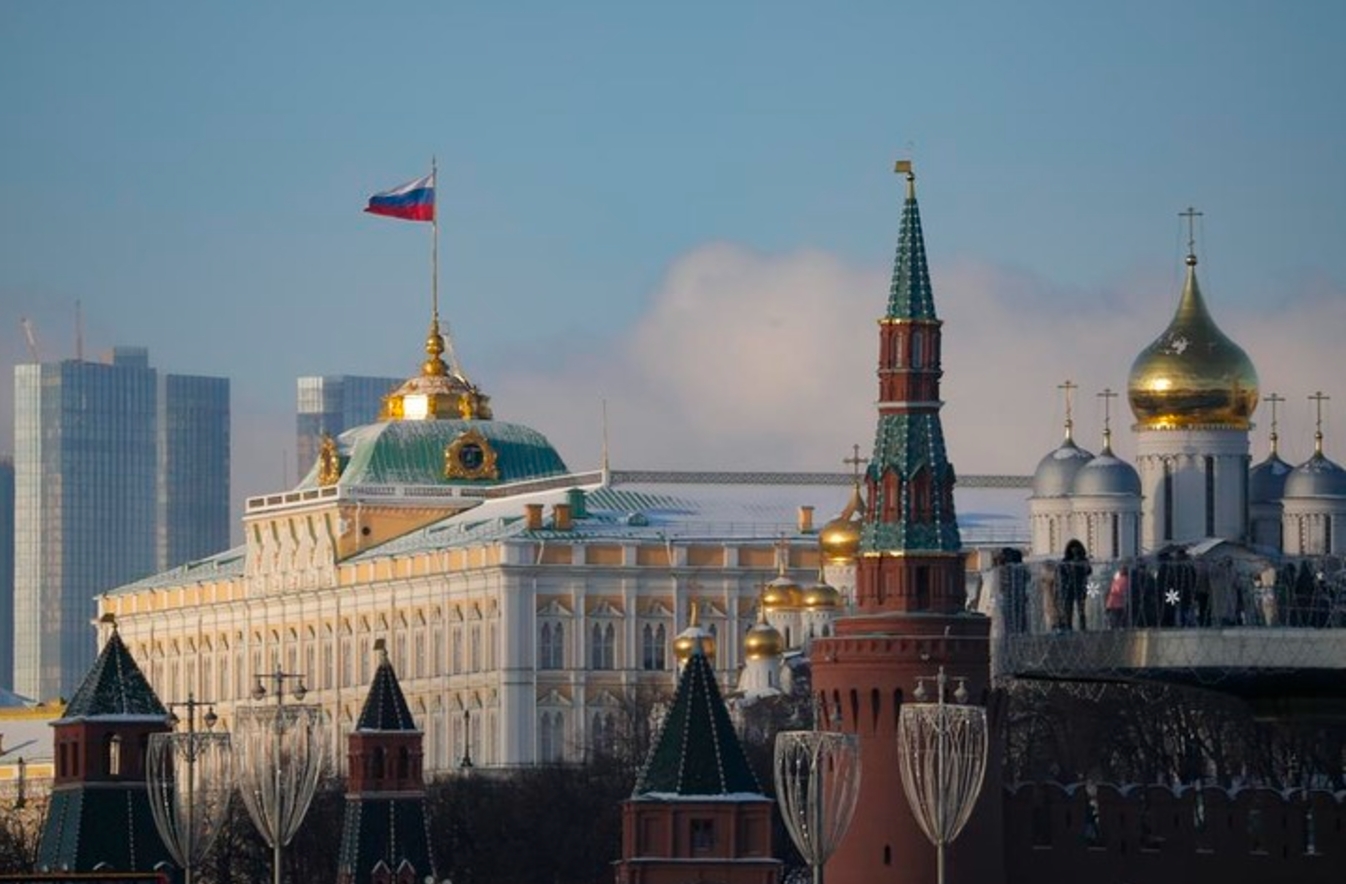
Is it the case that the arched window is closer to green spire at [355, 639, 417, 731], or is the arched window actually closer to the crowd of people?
green spire at [355, 639, 417, 731]

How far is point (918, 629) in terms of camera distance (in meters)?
153

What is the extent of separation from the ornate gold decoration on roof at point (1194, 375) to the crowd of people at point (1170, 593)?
7656mm

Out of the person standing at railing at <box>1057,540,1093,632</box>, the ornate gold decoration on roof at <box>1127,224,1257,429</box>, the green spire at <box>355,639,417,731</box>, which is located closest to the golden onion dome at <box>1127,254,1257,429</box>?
the ornate gold decoration on roof at <box>1127,224,1257,429</box>

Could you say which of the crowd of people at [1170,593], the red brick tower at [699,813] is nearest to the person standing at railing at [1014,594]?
the crowd of people at [1170,593]

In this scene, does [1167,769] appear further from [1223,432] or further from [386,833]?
[386,833]

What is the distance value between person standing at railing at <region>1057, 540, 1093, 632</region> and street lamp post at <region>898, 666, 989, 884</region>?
8.86m

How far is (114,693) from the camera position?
162750 millimetres

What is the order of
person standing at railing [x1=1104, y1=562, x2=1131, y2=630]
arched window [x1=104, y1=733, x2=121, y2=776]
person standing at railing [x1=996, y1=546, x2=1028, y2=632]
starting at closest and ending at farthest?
person standing at railing [x1=1104, y1=562, x2=1131, y2=630] < person standing at railing [x1=996, y1=546, x2=1028, y2=632] < arched window [x1=104, y1=733, x2=121, y2=776]

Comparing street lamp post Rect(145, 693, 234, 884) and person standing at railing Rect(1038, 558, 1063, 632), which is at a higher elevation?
person standing at railing Rect(1038, 558, 1063, 632)

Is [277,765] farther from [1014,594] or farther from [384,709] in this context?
[1014,594]

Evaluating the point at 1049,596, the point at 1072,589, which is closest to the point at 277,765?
the point at 1049,596

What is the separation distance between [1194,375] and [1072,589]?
36.9ft

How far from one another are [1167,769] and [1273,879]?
21.1 meters

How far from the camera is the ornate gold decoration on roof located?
168 m
